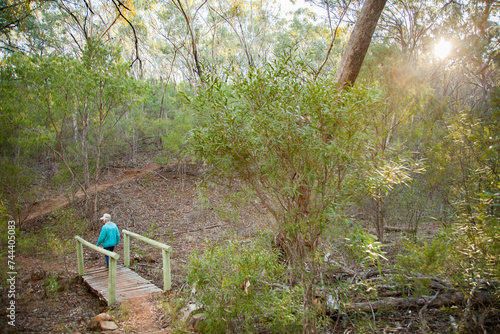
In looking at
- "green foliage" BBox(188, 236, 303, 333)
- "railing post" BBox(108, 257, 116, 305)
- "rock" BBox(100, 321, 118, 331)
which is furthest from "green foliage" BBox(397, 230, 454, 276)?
"railing post" BBox(108, 257, 116, 305)

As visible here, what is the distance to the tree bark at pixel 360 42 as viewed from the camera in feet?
15.6

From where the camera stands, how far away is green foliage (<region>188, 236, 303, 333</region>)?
139 inches

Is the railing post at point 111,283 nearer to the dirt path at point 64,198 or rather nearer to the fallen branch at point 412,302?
the fallen branch at point 412,302

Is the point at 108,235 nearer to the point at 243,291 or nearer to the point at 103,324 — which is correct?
the point at 103,324

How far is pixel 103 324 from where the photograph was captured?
4770 millimetres

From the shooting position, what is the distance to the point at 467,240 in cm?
394

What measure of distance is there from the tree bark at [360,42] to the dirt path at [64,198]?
1260 centimetres

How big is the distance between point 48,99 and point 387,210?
39.1 ft

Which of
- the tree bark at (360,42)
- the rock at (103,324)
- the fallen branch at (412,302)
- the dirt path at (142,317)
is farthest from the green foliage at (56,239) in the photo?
the tree bark at (360,42)

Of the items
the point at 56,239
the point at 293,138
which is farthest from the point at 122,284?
the point at 293,138

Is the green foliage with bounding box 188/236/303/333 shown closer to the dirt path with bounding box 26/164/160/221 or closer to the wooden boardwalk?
the wooden boardwalk

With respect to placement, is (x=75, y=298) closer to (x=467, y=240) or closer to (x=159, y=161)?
(x=467, y=240)

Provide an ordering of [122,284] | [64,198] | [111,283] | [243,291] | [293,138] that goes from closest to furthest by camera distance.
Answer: [293,138]
[243,291]
[111,283]
[122,284]
[64,198]

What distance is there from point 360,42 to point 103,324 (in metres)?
5.82
